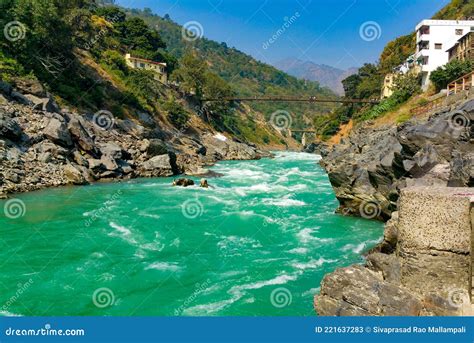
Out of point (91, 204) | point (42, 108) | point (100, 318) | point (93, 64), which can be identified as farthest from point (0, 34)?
point (100, 318)

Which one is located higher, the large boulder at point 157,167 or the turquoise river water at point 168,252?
the large boulder at point 157,167

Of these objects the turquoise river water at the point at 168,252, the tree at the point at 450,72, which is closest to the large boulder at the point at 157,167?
the turquoise river water at the point at 168,252

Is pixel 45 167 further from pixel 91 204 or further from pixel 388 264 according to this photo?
pixel 388 264

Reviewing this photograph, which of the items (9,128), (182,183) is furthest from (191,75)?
(9,128)

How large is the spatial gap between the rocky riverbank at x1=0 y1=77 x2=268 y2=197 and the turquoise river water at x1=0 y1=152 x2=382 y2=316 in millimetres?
1935

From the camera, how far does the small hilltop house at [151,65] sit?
68.7 metres

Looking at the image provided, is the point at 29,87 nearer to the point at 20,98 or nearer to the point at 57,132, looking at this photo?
the point at 20,98

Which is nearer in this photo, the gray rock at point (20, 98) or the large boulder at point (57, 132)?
the large boulder at point (57, 132)

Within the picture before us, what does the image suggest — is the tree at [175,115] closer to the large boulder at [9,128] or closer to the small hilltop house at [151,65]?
the small hilltop house at [151,65]

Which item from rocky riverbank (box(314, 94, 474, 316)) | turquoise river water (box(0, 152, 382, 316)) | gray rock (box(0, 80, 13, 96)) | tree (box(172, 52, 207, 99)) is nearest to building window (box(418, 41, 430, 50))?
tree (box(172, 52, 207, 99))

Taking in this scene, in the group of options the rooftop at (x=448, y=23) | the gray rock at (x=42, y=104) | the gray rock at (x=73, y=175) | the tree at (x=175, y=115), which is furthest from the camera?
the tree at (x=175, y=115)

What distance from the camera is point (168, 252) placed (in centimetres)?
1380

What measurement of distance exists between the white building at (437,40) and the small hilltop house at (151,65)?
3973 cm

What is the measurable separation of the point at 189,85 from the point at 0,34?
36.8m
